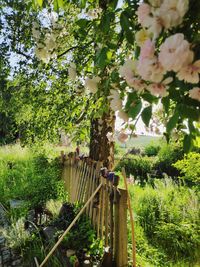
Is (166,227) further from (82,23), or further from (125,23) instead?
(125,23)

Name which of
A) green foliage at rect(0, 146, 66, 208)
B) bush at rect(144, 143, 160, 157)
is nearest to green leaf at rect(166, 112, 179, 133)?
green foliage at rect(0, 146, 66, 208)

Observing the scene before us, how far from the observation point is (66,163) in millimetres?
6742

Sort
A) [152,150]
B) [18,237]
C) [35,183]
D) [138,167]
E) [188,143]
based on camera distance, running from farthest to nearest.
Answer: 1. [152,150]
2. [138,167]
3. [35,183]
4. [18,237]
5. [188,143]

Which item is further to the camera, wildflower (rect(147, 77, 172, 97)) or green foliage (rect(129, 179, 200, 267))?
green foliage (rect(129, 179, 200, 267))

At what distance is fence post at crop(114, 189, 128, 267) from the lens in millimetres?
3385

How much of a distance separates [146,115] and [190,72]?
0.25 meters

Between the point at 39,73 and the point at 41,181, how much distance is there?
79.1 inches

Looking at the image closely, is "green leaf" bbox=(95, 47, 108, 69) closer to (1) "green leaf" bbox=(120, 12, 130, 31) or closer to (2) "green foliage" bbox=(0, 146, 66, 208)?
(1) "green leaf" bbox=(120, 12, 130, 31)

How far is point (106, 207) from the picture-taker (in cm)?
387

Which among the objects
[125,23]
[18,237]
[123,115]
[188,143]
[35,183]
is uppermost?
[125,23]

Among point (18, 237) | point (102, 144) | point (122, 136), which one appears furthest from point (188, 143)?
point (102, 144)

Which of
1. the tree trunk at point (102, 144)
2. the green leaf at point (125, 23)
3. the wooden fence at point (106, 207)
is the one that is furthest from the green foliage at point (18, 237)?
the green leaf at point (125, 23)

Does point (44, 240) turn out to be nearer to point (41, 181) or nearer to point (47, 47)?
point (41, 181)

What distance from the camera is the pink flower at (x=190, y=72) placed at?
977 millimetres
